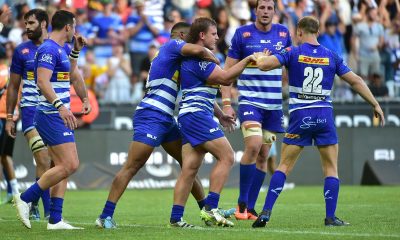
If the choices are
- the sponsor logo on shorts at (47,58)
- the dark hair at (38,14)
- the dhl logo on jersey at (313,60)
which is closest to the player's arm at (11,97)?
the dark hair at (38,14)

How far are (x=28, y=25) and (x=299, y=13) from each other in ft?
41.7

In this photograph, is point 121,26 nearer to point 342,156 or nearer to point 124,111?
point 124,111

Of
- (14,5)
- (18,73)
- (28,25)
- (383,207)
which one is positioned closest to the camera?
(28,25)

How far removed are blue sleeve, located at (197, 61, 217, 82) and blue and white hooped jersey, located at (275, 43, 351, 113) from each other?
31.3 inches

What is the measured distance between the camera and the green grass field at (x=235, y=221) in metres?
10.4

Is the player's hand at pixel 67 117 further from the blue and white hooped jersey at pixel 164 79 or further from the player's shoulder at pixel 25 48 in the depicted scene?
the player's shoulder at pixel 25 48

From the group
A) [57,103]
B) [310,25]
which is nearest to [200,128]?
[57,103]

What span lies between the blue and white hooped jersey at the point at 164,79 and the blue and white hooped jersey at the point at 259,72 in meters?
2.08

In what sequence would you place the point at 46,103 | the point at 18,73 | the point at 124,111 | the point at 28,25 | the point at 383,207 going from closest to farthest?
the point at 46,103
the point at 28,25
the point at 18,73
the point at 383,207
the point at 124,111

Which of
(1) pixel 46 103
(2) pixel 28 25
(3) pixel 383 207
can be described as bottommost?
(3) pixel 383 207

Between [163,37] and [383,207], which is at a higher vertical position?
[163,37]

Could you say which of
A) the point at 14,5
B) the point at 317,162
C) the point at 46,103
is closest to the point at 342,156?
the point at 317,162

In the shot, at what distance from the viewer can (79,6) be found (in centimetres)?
2317

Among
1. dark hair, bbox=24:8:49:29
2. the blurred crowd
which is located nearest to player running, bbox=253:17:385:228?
dark hair, bbox=24:8:49:29
